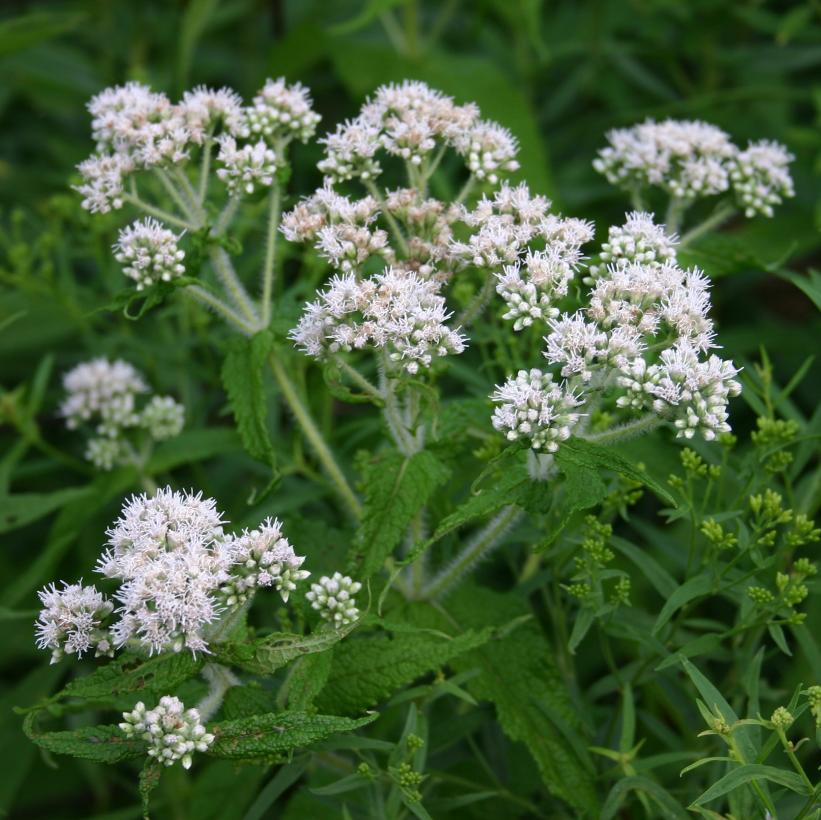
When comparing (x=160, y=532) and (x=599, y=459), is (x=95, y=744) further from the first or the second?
(x=599, y=459)

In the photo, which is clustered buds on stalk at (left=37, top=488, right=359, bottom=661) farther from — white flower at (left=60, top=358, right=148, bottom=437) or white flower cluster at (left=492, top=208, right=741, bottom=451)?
white flower at (left=60, top=358, right=148, bottom=437)

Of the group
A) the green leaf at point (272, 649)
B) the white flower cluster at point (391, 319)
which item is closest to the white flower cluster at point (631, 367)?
the white flower cluster at point (391, 319)

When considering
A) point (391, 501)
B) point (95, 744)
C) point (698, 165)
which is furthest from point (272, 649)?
point (698, 165)

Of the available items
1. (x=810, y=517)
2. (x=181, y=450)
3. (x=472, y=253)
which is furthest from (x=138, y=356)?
(x=810, y=517)

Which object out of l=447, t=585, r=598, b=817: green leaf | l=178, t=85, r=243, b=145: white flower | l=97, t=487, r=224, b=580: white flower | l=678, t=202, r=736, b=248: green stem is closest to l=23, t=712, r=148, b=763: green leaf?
l=97, t=487, r=224, b=580: white flower

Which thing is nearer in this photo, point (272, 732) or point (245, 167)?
point (272, 732)

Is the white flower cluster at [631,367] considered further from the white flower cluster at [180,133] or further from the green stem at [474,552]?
the white flower cluster at [180,133]
